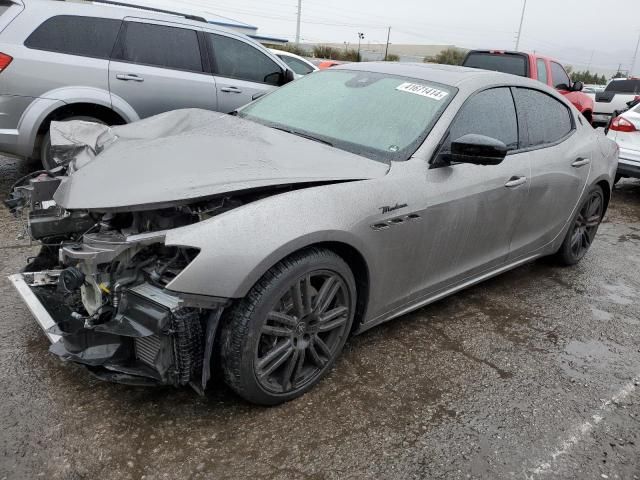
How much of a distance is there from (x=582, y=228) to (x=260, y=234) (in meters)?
3.49

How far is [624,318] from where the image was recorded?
3795 mm

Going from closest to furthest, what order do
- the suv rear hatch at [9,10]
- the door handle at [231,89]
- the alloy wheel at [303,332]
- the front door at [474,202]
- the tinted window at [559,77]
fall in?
the alloy wheel at [303,332]
the front door at [474,202]
the suv rear hatch at [9,10]
the door handle at [231,89]
the tinted window at [559,77]

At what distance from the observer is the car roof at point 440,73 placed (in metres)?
3.24

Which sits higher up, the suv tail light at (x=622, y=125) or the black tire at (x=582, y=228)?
the suv tail light at (x=622, y=125)

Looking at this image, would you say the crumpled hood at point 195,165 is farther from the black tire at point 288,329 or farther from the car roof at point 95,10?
the car roof at point 95,10

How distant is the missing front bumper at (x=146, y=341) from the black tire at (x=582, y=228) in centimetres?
337

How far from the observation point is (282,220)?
221 centimetres

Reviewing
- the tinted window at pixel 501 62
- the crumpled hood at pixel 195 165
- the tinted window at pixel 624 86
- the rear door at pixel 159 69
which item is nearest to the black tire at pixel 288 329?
the crumpled hood at pixel 195 165

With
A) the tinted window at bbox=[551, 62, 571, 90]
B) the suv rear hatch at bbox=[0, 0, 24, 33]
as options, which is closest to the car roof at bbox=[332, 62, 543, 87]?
the suv rear hatch at bbox=[0, 0, 24, 33]

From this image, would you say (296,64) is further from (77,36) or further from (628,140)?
(628,140)

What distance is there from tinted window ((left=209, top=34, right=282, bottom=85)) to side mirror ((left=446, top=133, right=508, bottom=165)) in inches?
154

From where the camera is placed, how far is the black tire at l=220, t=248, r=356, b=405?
7.16ft

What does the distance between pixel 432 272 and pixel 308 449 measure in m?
1.27

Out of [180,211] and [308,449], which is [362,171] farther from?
[308,449]
